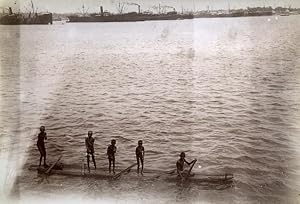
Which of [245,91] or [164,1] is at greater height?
[164,1]

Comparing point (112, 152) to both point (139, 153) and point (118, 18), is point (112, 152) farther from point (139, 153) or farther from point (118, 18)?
point (118, 18)

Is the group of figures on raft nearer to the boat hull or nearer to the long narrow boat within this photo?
the long narrow boat

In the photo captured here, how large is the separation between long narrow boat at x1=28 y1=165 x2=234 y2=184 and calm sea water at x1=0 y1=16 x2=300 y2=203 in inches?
1.7

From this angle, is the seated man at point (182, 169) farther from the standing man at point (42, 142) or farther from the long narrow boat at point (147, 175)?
the standing man at point (42, 142)

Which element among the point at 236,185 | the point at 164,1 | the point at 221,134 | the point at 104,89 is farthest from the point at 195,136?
the point at 164,1

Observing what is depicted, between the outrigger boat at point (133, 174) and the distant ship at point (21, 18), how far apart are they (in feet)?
4.02

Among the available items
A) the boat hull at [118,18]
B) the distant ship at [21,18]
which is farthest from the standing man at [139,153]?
the distant ship at [21,18]

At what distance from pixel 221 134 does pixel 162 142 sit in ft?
1.62

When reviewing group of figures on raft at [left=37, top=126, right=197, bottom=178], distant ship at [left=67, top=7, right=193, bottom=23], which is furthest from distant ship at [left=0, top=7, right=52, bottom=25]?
group of figures on raft at [left=37, top=126, right=197, bottom=178]

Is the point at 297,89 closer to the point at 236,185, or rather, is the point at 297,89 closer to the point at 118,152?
the point at 236,185

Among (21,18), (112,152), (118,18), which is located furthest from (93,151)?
(21,18)

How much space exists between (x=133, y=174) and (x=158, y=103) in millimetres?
629

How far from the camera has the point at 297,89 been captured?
3.48m

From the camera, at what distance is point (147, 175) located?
11.6 ft
